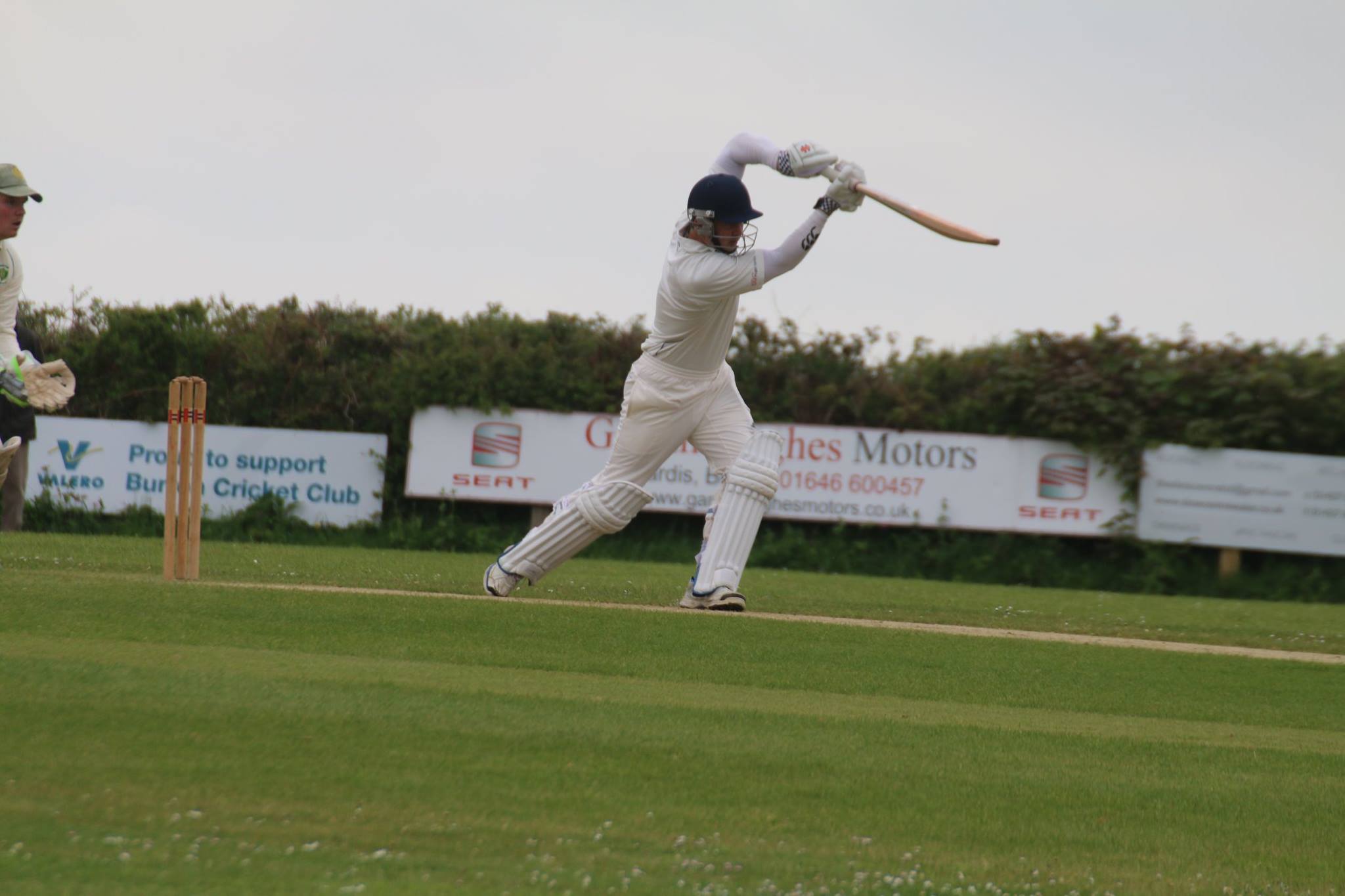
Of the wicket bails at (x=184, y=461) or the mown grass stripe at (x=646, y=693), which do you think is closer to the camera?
the mown grass stripe at (x=646, y=693)

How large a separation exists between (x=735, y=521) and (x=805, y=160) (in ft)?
6.26

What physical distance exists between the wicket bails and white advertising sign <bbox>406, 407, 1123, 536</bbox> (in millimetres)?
8188

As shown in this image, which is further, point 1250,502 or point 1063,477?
point 1063,477

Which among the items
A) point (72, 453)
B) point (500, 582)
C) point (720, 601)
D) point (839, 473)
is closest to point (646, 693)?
point (720, 601)

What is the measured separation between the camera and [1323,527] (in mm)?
16312

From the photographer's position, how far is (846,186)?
7883 millimetres

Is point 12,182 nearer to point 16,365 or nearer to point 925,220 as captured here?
point 16,365

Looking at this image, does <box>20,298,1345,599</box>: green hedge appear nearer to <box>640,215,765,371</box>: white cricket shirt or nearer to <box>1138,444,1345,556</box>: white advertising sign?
<box>1138,444,1345,556</box>: white advertising sign

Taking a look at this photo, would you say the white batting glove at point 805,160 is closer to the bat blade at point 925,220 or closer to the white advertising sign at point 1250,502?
the bat blade at point 925,220

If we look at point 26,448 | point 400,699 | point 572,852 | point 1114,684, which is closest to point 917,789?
point 572,852

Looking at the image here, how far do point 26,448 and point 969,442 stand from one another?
9.08 m

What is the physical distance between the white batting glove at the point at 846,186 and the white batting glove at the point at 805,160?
121 mm

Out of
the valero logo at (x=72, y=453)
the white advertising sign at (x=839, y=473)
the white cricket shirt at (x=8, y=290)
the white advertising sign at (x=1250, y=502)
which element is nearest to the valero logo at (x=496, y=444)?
the white advertising sign at (x=839, y=473)

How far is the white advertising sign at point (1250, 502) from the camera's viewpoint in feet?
53.5
